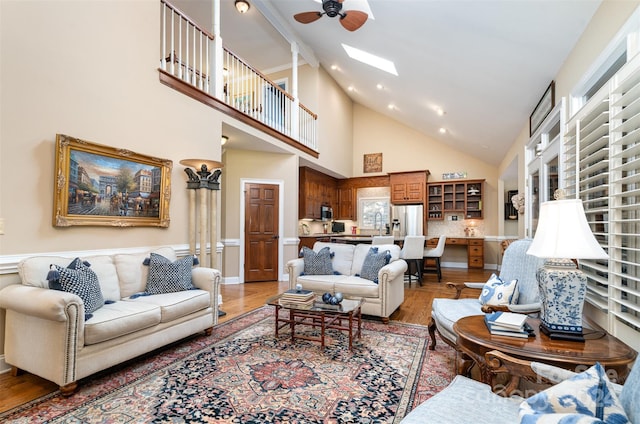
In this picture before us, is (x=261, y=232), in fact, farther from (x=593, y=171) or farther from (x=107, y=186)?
(x=593, y=171)

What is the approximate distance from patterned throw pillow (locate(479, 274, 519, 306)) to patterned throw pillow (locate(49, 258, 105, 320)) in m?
3.12

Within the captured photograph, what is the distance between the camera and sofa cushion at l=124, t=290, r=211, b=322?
2703 millimetres

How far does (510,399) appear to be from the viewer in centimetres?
128

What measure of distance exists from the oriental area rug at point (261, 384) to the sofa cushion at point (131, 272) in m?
0.66

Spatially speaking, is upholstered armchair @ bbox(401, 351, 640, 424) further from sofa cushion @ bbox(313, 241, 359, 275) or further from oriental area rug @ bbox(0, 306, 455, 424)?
sofa cushion @ bbox(313, 241, 359, 275)

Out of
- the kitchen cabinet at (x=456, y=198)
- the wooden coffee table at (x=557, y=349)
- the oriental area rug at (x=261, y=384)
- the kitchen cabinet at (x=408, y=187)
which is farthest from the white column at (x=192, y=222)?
the kitchen cabinet at (x=456, y=198)

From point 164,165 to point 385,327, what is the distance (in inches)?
126

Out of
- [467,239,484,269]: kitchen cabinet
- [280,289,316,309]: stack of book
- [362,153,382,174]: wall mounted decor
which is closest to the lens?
[280,289,316,309]: stack of book

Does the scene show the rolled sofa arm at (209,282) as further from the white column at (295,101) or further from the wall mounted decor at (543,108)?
the wall mounted decor at (543,108)

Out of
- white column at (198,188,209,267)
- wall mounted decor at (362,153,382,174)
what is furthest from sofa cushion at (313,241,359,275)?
wall mounted decor at (362,153,382,174)

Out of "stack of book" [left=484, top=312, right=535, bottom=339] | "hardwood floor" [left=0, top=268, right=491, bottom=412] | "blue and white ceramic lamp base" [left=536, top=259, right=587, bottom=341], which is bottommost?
"hardwood floor" [left=0, top=268, right=491, bottom=412]

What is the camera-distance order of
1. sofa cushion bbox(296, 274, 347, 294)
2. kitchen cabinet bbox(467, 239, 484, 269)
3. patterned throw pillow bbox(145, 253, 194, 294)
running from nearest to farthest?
patterned throw pillow bbox(145, 253, 194, 294) < sofa cushion bbox(296, 274, 347, 294) < kitchen cabinet bbox(467, 239, 484, 269)

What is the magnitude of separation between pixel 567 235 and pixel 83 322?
304cm

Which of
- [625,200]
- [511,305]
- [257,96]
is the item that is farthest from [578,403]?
[257,96]
